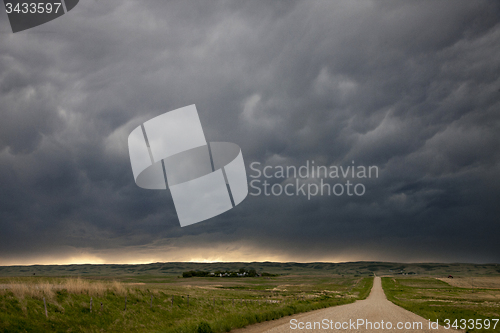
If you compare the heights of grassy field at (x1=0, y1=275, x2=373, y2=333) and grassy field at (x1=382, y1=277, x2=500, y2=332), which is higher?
grassy field at (x1=0, y1=275, x2=373, y2=333)

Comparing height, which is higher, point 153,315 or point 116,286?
point 116,286

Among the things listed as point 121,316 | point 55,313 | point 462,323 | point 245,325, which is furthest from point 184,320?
point 462,323

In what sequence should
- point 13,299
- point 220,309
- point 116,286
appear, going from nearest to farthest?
1. point 13,299
2. point 116,286
3. point 220,309

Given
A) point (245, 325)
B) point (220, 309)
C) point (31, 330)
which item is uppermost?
point (31, 330)

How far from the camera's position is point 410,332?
16578 millimetres

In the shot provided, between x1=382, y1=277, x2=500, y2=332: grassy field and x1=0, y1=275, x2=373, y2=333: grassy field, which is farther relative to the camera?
x1=382, y1=277, x2=500, y2=332: grassy field

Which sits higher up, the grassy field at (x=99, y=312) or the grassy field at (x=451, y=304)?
the grassy field at (x=99, y=312)

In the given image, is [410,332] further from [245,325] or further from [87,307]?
[87,307]

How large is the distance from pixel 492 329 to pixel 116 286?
1133 inches

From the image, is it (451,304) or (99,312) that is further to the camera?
(451,304)

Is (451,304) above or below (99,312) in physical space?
below

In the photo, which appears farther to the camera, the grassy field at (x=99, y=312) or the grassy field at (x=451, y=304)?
the grassy field at (x=451, y=304)

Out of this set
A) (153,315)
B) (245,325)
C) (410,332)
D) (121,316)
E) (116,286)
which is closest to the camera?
(410,332)

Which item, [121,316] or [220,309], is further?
[220,309]
